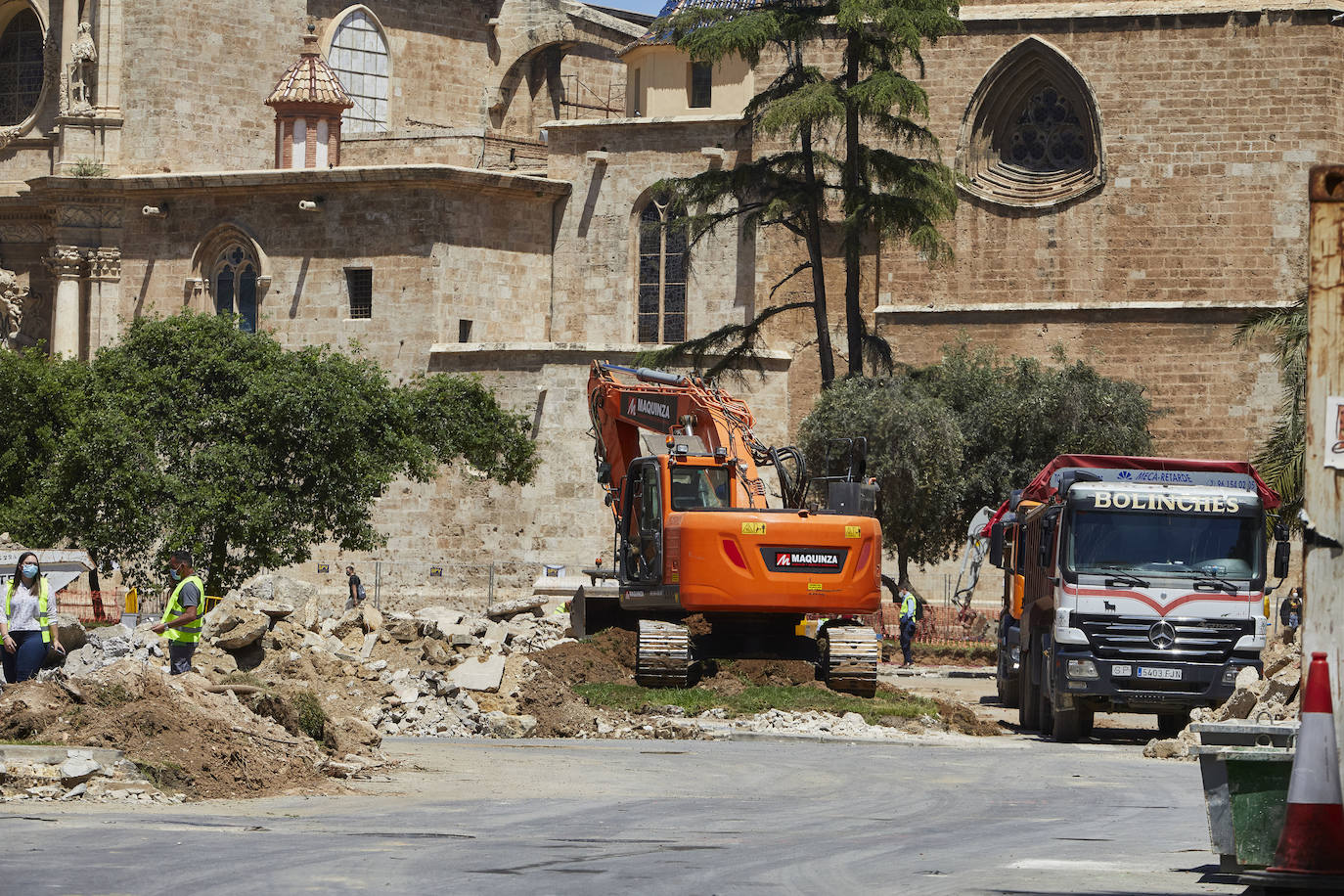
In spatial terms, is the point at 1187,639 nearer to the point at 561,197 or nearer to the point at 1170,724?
the point at 1170,724

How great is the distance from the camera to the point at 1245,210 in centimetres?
3709


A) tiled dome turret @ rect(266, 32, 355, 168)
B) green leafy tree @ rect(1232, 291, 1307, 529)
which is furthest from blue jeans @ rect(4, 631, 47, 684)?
tiled dome turret @ rect(266, 32, 355, 168)

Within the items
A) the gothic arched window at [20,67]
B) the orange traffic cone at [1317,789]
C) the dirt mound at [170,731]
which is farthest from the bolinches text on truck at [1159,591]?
the gothic arched window at [20,67]

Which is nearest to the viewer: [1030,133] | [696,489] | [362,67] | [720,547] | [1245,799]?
[1245,799]

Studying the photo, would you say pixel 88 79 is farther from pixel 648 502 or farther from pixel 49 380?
pixel 648 502

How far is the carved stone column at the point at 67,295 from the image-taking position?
137 ft

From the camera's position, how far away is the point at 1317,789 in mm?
7812

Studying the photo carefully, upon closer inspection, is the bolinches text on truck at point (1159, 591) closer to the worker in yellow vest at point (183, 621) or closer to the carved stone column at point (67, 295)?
the worker in yellow vest at point (183, 621)

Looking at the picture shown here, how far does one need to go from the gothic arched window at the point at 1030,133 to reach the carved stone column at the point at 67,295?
17.6 m

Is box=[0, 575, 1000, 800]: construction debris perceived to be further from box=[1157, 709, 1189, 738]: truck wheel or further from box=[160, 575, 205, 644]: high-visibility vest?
box=[1157, 709, 1189, 738]: truck wheel

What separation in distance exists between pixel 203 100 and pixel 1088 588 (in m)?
29.0

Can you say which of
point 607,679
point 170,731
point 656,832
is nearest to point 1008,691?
point 607,679

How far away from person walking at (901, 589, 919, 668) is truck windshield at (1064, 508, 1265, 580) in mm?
12782

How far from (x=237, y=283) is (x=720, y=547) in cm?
2408
